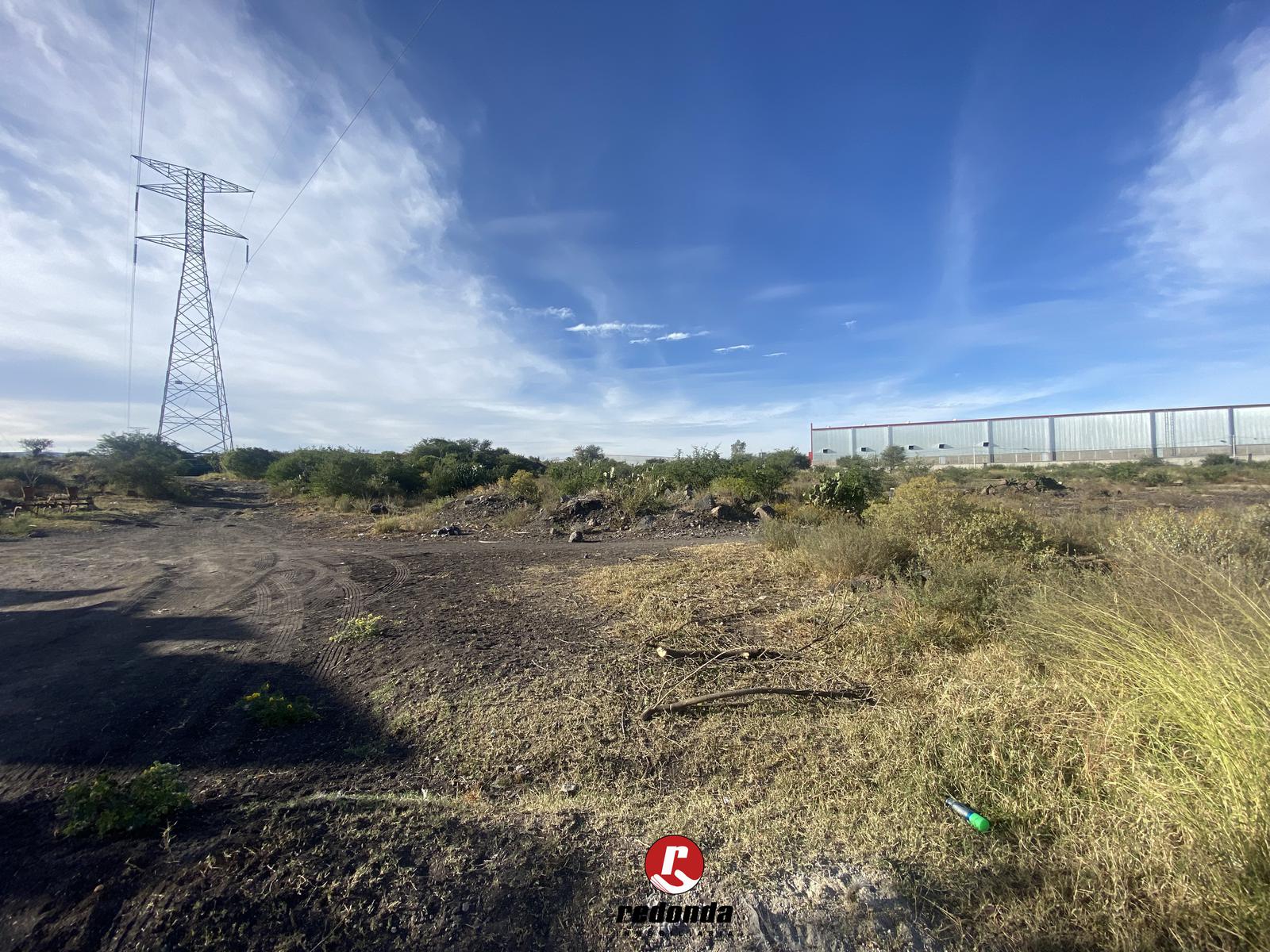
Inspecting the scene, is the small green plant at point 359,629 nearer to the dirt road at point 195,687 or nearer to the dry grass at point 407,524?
the dirt road at point 195,687

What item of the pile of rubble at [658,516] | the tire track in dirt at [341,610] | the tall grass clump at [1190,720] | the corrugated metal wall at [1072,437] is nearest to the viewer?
the tall grass clump at [1190,720]

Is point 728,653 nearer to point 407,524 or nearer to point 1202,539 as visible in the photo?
point 1202,539

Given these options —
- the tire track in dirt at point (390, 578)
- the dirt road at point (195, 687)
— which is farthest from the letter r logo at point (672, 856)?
the tire track in dirt at point (390, 578)

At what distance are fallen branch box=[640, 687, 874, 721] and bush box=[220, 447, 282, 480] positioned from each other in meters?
43.7

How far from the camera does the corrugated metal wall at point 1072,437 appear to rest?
39.3m

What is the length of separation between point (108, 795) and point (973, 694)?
15.2ft

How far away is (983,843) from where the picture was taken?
2.62m

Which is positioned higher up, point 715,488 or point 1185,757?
point 715,488

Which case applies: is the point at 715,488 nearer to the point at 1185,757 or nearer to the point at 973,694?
the point at 973,694

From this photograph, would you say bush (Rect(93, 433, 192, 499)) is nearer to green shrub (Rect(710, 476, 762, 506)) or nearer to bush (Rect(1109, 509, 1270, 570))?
green shrub (Rect(710, 476, 762, 506))

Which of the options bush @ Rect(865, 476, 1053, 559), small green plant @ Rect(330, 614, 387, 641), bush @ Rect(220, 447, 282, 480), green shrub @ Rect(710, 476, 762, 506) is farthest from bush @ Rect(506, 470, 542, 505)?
bush @ Rect(220, 447, 282, 480)

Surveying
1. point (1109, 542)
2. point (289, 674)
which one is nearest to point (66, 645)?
point (289, 674)

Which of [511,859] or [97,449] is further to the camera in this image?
[97,449]

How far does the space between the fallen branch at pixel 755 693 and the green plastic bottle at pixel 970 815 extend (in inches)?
50.2
